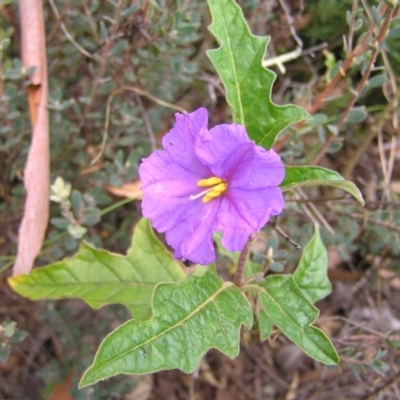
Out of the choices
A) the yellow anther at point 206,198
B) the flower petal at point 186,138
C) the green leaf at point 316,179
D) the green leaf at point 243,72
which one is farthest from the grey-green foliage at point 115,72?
the green leaf at point 316,179

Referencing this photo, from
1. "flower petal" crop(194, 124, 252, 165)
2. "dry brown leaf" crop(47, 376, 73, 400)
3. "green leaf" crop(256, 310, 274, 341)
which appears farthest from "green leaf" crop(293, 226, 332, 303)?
"dry brown leaf" crop(47, 376, 73, 400)

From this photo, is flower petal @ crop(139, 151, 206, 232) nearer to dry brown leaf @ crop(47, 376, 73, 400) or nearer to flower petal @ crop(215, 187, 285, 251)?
flower petal @ crop(215, 187, 285, 251)

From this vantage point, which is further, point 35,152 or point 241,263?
point 35,152

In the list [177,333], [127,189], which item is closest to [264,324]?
[177,333]

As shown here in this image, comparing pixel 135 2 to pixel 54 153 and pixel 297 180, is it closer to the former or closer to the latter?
pixel 54 153

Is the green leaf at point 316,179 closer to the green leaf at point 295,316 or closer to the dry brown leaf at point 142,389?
the green leaf at point 295,316

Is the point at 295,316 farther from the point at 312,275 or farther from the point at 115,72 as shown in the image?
the point at 115,72

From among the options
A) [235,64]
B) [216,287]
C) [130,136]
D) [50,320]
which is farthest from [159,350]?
[130,136]
